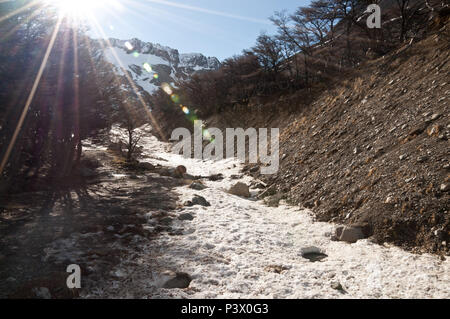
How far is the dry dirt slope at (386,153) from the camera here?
19.4ft

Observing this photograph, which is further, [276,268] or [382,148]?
[382,148]

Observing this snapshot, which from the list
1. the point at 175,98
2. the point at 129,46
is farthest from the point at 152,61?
→ the point at 175,98

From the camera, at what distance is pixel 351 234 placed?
6.33m

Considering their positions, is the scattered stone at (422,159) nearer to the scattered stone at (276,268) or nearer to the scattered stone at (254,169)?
the scattered stone at (276,268)

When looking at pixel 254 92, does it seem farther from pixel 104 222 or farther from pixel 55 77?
pixel 104 222

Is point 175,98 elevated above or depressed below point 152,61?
below

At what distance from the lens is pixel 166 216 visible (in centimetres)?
827

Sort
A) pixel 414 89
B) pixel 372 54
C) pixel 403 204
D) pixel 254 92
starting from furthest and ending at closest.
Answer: pixel 254 92 → pixel 372 54 → pixel 414 89 → pixel 403 204

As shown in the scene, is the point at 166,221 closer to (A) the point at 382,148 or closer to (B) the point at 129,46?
(A) the point at 382,148

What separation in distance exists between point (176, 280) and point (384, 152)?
7.45m

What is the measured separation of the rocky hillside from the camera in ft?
19.5

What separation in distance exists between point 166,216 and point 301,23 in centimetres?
2630
